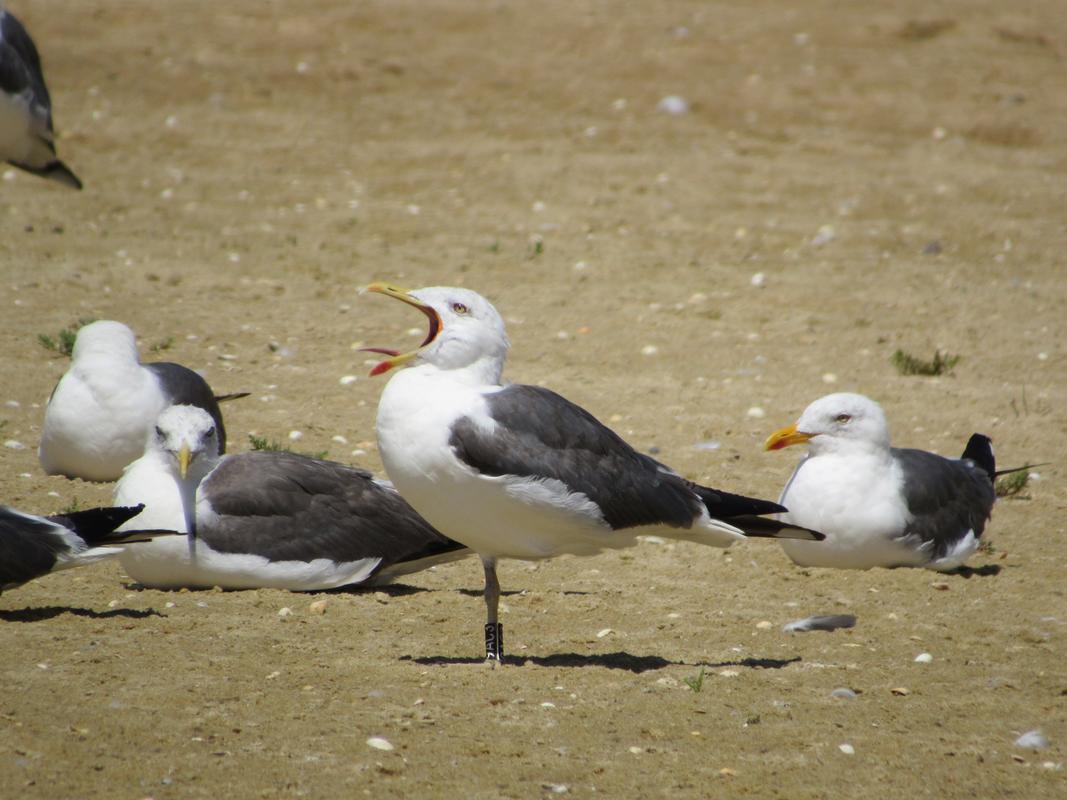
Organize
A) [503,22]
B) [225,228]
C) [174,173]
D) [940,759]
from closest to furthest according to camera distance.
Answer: [940,759]
[225,228]
[174,173]
[503,22]

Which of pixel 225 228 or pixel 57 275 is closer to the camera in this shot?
pixel 57 275

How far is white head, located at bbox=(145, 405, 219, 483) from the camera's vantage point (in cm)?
632

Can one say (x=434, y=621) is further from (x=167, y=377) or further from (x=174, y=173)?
(x=174, y=173)

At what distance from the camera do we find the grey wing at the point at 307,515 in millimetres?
6426

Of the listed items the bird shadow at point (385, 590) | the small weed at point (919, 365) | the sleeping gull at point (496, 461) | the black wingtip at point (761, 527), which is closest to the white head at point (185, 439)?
the bird shadow at point (385, 590)

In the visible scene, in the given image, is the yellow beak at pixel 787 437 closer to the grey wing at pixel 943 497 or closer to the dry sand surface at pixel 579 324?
the grey wing at pixel 943 497

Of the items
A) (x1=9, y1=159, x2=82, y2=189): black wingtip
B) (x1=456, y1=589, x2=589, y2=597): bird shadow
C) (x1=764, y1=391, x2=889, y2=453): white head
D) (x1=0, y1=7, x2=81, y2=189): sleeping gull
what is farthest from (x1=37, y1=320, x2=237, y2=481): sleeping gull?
(x1=9, y1=159, x2=82, y2=189): black wingtip

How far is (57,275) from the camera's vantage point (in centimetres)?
1116

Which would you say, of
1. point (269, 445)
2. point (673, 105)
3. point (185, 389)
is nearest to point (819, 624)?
point (269, 445)

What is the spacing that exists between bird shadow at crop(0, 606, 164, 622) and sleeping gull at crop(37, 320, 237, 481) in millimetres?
1551

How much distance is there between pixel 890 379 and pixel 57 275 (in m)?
6.17

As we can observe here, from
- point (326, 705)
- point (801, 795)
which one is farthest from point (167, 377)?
point (801, 795)

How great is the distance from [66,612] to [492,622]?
181 cm

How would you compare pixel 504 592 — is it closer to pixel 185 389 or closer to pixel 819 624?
pixel 819 624
